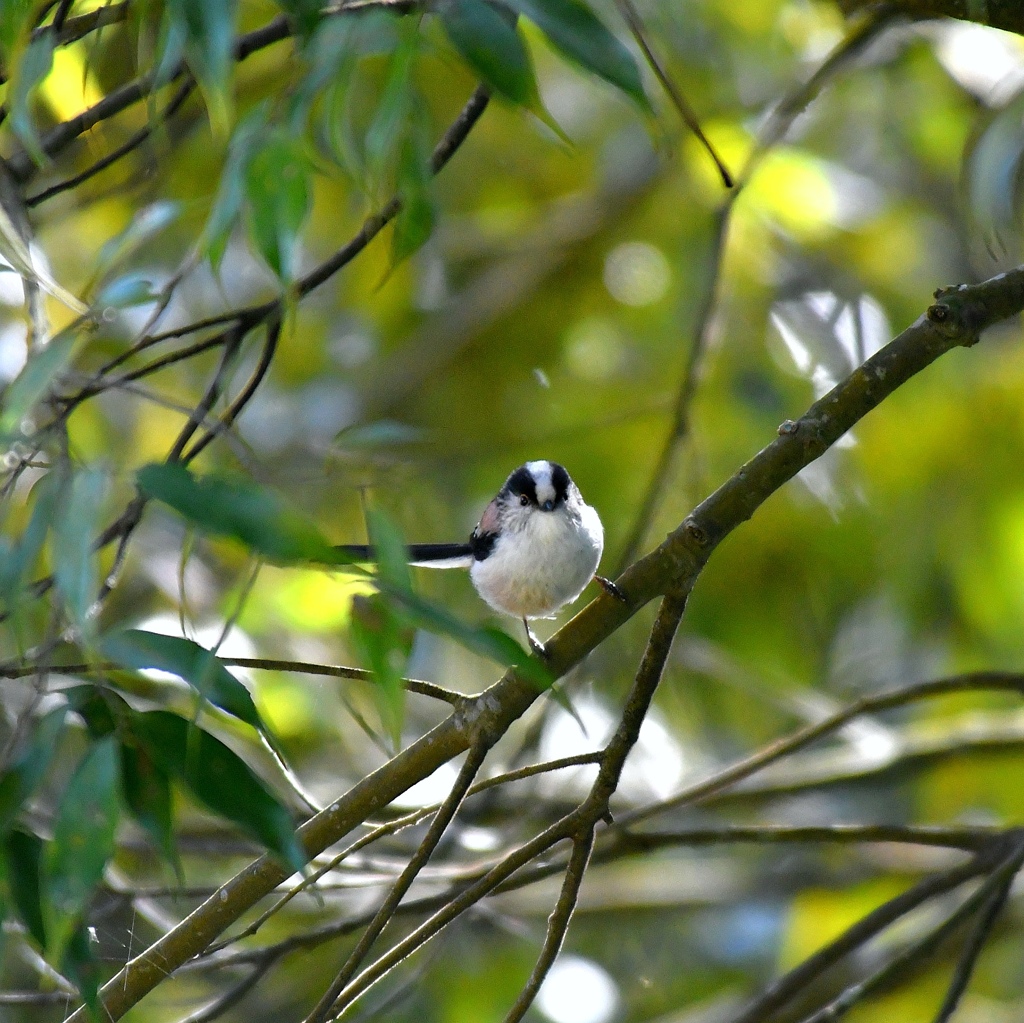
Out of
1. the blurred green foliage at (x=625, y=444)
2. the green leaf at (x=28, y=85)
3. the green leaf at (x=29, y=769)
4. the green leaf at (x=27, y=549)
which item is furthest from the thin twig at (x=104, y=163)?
the green leaf at (x=29, y=769)

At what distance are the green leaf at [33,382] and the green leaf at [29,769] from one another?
36cm

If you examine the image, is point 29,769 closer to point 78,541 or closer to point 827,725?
point 78,541

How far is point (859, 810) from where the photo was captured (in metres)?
5.14

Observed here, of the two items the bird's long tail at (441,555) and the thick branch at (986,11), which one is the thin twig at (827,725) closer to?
the bird's long tail at (441,555)

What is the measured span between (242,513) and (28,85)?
0.65 m

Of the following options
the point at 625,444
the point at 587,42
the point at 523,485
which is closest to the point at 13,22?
the point at 587,42

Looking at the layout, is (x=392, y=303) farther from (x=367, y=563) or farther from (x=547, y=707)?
(x=367, y=563)

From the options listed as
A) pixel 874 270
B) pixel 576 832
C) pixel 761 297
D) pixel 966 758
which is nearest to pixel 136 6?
pixel 576 832

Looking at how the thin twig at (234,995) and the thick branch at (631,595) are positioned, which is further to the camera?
the thin twig at (234,995)

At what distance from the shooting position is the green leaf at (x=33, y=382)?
4.24ft

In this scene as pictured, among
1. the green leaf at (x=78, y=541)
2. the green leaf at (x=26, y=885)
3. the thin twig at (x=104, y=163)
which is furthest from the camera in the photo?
the thin twig at (x=104, y=163)

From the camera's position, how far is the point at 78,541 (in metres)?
1.22

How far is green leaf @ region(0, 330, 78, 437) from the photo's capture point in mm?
1293

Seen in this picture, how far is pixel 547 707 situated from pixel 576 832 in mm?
1036
